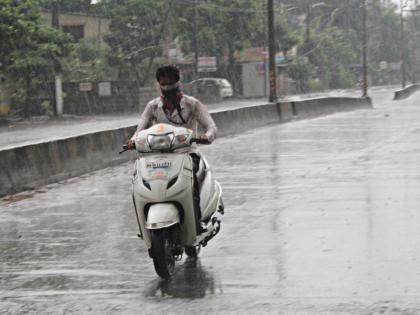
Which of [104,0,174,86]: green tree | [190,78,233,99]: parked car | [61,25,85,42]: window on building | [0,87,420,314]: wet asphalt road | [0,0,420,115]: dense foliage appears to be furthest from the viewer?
[61,25,85,42]: window on building

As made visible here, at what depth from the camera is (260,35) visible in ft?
288

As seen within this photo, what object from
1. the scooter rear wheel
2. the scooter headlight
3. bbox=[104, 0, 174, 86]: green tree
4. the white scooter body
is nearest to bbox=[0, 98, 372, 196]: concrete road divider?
the scooter rear wheel

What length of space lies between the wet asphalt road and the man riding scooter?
118 centimetres

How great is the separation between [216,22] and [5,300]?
237 ft

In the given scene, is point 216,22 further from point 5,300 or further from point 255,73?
point 5,300

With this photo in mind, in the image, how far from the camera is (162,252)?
27.1 ft

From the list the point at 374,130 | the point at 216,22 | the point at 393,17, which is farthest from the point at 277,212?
the point at 393,17

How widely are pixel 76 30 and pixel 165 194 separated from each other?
67.9m

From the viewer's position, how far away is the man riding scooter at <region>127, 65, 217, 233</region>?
8.99 m

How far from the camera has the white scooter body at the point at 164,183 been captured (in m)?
8.30

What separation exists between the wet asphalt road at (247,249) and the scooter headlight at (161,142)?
3.43ft

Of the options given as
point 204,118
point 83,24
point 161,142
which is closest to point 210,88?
point 83,24

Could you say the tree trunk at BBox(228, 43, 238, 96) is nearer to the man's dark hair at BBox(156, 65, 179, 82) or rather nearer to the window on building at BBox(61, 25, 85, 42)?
the window on building at BBox(61, 25, 85, 42)

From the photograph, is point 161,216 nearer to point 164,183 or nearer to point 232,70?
point 164,183
